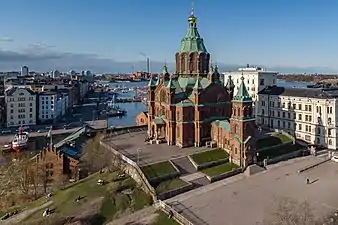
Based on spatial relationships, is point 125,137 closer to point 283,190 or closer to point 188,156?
point 188,156

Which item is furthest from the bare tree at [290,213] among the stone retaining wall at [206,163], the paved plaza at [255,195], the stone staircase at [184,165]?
the stone staircase at [184,165]

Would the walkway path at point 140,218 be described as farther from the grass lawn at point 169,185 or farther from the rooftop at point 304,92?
the rooftop at point 304,92

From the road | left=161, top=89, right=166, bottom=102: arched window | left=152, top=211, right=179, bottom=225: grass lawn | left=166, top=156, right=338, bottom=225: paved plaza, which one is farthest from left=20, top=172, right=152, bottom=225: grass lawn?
the road

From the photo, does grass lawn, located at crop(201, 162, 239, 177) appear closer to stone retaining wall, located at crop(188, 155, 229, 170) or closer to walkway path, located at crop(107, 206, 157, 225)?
stone retaining wall, located at crop(188, 155, 229, 170)

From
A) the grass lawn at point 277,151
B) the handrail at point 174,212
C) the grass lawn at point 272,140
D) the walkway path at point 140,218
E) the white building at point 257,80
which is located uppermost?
the white building at point 257,80

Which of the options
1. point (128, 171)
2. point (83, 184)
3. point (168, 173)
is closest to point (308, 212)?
point (168, 173)

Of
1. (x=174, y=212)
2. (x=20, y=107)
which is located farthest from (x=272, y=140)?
(x=20, y=107)
